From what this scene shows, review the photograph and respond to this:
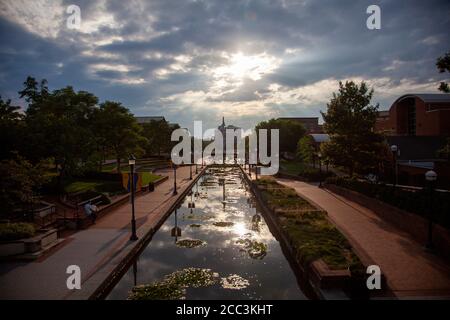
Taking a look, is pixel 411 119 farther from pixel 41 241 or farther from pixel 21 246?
pixel 21 246

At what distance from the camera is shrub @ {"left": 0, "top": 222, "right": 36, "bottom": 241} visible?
12805mm

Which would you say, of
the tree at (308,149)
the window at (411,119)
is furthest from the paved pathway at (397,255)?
the window at (411,119)

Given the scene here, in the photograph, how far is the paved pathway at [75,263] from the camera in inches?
388

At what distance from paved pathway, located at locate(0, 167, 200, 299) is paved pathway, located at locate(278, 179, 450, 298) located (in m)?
10.5

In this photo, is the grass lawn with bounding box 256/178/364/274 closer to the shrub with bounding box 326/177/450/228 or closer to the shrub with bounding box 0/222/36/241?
the shrub with bounding box 326/177/450/228

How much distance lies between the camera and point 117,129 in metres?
38.7

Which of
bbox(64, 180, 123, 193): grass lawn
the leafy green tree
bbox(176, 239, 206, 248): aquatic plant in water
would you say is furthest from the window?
the leafy green tree

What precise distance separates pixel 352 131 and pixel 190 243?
2110cm

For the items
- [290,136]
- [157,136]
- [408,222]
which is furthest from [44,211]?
[290,136]
